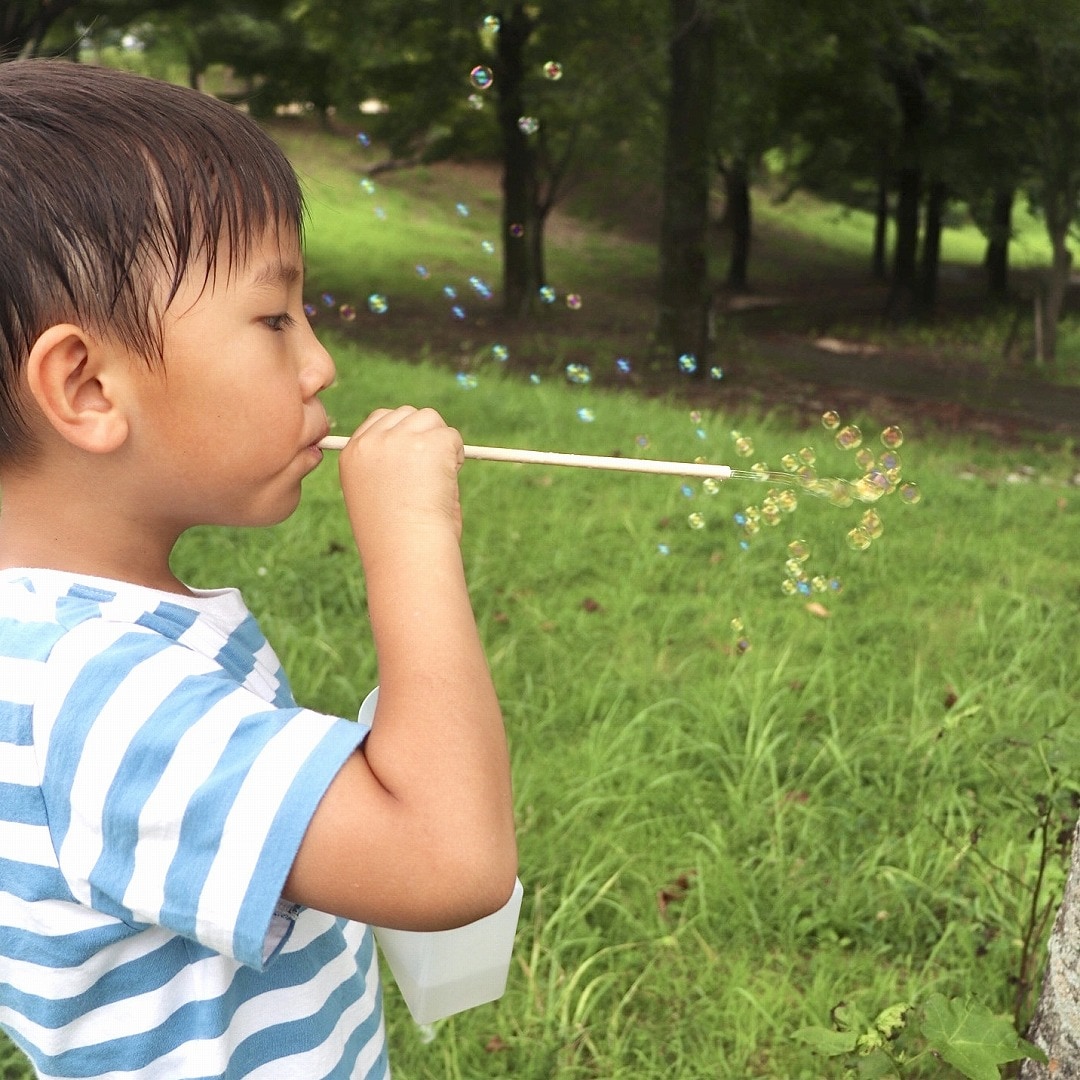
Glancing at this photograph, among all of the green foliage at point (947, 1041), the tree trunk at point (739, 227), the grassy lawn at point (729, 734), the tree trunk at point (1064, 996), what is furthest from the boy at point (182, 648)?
the tree trunk at point (739, 227)

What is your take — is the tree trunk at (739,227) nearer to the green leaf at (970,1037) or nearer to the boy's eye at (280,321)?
the green leaf at (970,1037)

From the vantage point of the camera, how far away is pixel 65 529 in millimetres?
1158

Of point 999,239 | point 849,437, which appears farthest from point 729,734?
point 999,239

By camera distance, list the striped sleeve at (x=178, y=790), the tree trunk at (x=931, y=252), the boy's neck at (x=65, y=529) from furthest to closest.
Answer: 1. the tree trunk at (x=931, y=252)
2. the boy's neck at (x=65, y=529)
3. the striped sleeve at (x=178, y=790)

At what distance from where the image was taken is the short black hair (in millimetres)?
1062

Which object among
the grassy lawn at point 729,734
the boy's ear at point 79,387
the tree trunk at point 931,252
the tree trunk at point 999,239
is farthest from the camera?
the tree trunk at point 931,252

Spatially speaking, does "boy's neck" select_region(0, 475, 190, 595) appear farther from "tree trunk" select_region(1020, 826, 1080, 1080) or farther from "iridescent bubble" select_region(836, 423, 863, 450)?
"iridescent bubble" select_region(836, 423, 863, 450)

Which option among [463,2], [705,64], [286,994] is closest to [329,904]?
[286,994]

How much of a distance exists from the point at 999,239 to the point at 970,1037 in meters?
20.7

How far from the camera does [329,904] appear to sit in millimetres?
977

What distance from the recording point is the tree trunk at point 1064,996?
5.65ft

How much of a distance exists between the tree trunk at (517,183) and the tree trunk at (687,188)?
4224 mm

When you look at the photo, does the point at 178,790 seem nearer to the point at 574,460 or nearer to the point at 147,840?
the point at 147,840

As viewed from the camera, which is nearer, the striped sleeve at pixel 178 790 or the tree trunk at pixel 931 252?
the striped sleeve at pixel 178 790
